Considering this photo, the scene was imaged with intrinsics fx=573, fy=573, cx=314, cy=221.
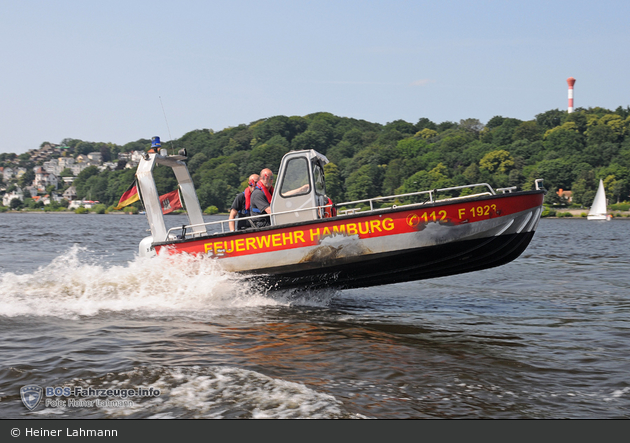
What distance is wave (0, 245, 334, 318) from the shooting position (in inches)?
378

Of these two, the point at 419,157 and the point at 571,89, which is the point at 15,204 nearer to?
the point at 419,157

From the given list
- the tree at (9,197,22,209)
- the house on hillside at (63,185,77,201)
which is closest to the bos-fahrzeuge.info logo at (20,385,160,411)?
the house on hillside at (63,185,77,201)

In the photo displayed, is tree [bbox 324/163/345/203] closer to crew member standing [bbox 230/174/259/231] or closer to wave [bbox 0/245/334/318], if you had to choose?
crew member standing [bbox 230/174/259/231]

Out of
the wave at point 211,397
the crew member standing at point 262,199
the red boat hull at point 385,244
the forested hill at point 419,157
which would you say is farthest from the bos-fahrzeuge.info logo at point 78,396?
the forested hill at point 419,157

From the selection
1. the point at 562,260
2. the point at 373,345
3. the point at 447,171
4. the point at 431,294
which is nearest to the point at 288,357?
the point at 373,345

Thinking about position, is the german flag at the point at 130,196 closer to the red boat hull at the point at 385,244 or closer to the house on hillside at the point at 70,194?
the red boat hull at the point at 385,244

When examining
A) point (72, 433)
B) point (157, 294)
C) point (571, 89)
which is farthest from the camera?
point (571, 89)

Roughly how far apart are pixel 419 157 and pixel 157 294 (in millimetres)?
120085

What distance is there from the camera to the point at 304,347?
23.8 ft

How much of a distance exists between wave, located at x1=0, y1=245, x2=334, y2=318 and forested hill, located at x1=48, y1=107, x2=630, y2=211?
71.0 metres

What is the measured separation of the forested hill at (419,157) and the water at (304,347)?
7096 centimetres

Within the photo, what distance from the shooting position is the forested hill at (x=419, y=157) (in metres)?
102

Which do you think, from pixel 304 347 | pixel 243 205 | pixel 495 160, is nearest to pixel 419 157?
pixel 495 160

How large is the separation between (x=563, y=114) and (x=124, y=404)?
169 metres
